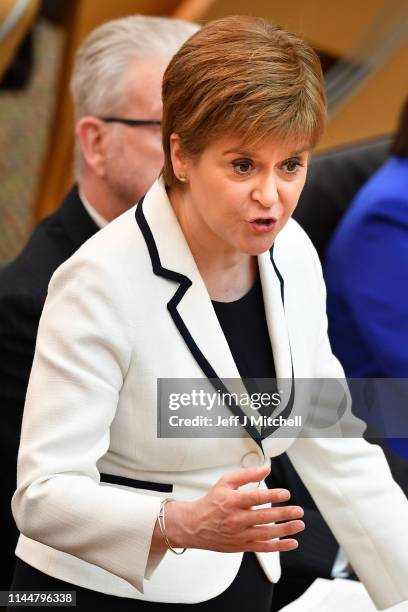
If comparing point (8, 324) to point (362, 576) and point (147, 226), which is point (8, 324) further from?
point (362, 576)

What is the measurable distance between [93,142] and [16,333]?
0.51 m

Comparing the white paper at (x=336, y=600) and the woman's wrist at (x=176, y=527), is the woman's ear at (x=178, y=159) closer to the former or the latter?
the woman's wrist at (x=176, y=527)

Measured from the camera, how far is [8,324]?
1.78 metres

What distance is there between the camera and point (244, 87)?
113 cm

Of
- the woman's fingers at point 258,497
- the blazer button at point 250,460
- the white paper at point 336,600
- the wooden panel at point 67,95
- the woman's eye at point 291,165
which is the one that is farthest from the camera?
the wooden panel at point 67,95

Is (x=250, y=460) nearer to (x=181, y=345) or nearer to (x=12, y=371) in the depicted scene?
(x=181, y=345)

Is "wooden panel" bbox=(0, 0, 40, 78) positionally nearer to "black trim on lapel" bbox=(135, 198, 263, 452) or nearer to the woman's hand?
"black trim on lapel" bbox=(135, 198, 263, 452)

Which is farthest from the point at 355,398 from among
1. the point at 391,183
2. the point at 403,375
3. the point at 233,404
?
the point at 233,404

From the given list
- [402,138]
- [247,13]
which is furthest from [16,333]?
[247,13]

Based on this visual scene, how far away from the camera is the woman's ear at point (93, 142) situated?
208 centimetres

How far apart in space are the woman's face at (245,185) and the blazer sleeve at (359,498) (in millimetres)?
275

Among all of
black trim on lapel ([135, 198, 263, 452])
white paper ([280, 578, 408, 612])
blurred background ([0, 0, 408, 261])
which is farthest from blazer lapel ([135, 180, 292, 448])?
blurred background ([0, 0, 408, 261])

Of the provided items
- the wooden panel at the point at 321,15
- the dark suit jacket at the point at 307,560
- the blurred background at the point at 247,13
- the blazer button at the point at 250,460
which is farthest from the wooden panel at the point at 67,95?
the blazer button at the point at 250,460

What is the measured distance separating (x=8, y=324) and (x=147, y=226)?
580mm
